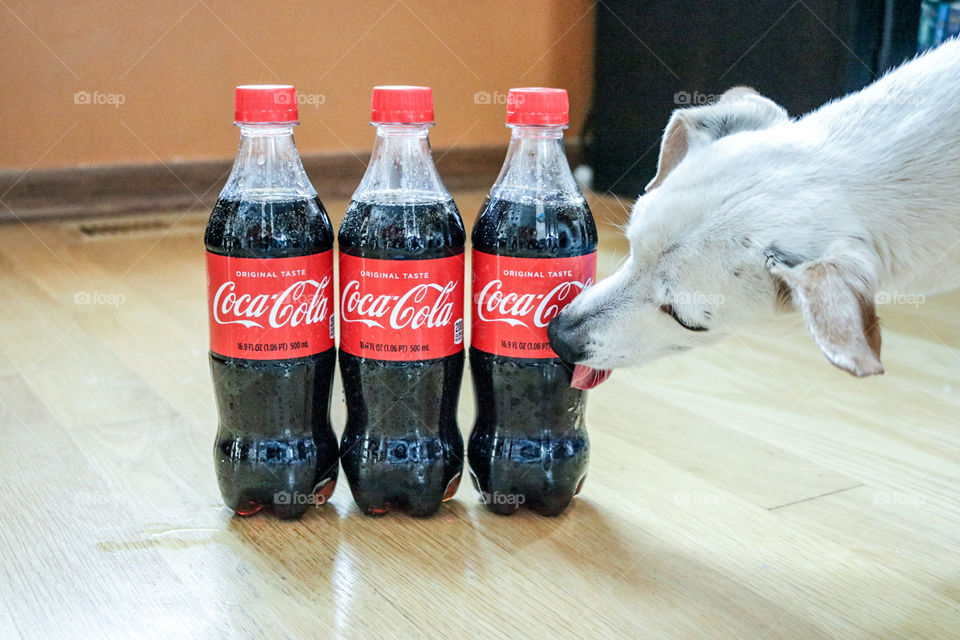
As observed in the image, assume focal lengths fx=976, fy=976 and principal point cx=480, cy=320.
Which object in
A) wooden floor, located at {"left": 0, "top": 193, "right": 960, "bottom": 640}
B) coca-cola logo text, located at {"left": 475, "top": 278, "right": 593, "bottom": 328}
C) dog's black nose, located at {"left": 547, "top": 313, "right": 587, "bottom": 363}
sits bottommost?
wooden floor, located at {"left": 0, "top": 193, "right": 960, "bottom": 640}

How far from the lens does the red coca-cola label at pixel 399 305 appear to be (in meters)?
1.17

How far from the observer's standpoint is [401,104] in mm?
1148

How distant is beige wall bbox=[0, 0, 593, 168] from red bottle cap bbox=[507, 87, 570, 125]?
6.67 feet

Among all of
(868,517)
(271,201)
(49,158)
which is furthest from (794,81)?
(49,158)

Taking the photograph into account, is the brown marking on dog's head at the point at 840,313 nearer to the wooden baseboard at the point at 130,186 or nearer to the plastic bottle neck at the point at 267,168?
the plastic bottle neck at the point at 267,168

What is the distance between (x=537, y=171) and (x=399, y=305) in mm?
248

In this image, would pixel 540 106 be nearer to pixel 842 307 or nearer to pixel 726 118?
pixel 726 118

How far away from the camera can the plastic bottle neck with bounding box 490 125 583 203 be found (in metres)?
1.22

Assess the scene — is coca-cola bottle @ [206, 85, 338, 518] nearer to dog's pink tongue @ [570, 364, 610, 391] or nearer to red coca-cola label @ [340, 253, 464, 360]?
red coca-cola label @ [340, 253, 464, 360]

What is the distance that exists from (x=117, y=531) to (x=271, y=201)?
17.8 inches

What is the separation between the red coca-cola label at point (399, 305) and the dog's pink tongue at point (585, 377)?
17cm

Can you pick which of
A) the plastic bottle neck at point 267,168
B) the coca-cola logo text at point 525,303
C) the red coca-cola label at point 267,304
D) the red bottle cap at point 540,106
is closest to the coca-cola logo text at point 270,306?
the red coca-cola label at point 267,304

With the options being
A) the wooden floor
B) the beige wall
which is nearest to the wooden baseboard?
the beige wall

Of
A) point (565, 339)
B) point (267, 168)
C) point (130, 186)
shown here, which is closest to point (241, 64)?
point (130, 186)
